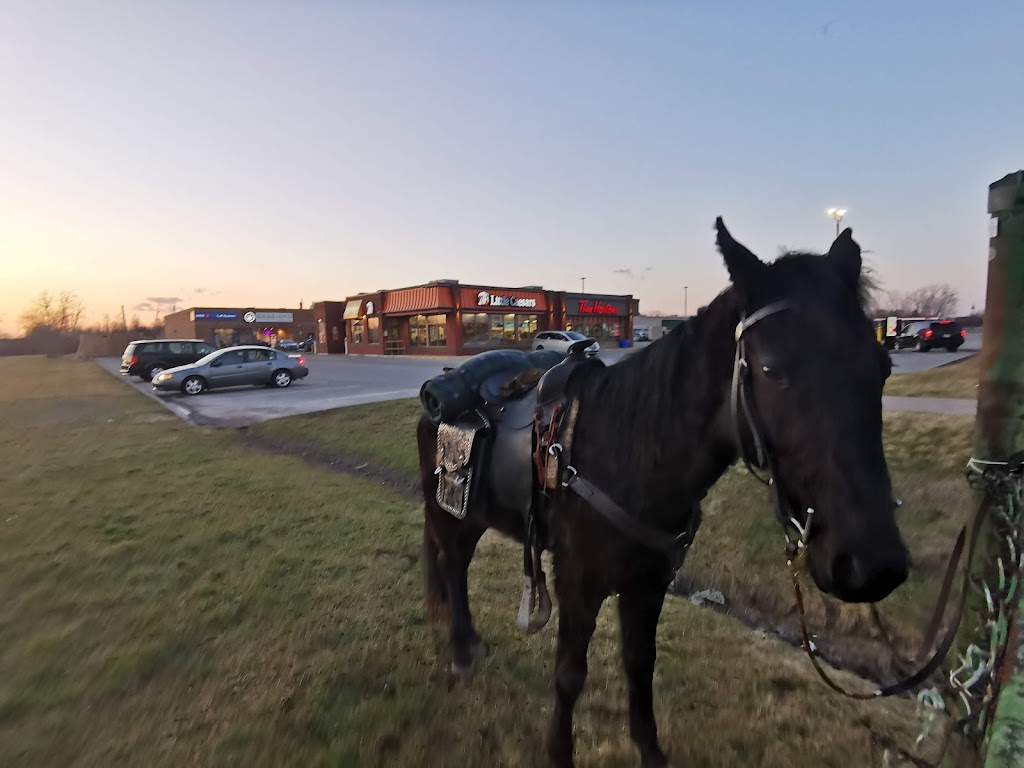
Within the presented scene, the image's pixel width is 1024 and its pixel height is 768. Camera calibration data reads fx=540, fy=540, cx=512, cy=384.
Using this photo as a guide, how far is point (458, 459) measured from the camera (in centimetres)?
282

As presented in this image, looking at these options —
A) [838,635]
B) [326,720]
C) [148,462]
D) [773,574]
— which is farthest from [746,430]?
[148,462]

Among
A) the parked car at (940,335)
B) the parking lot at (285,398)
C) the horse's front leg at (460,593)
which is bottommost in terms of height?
the parking lot at (285,398)

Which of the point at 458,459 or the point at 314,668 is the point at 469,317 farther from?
the point at 458,459

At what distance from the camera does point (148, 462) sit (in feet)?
29.1

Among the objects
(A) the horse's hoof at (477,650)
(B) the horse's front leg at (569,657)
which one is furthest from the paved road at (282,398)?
(B) the horse's front leg at (569,657)

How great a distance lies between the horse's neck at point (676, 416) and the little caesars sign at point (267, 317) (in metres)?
78.4

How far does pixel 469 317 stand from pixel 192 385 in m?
22.9

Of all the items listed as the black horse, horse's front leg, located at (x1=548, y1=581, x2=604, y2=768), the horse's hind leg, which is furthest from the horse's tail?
horse's front leg, located at (x1=548, y1=581, x2=604, y2=768)

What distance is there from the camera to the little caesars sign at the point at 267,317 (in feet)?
235

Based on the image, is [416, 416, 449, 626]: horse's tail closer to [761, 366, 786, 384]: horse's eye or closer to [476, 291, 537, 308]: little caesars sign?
[761, 366, 786, 384]: horse's eye

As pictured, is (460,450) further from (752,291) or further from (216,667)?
(216,667)

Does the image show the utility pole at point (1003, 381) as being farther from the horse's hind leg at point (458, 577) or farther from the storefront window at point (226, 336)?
the storefront window at point (226, 336)

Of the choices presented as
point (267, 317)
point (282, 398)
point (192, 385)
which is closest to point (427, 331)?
point (192, 385)

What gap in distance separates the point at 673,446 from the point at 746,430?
336mm
